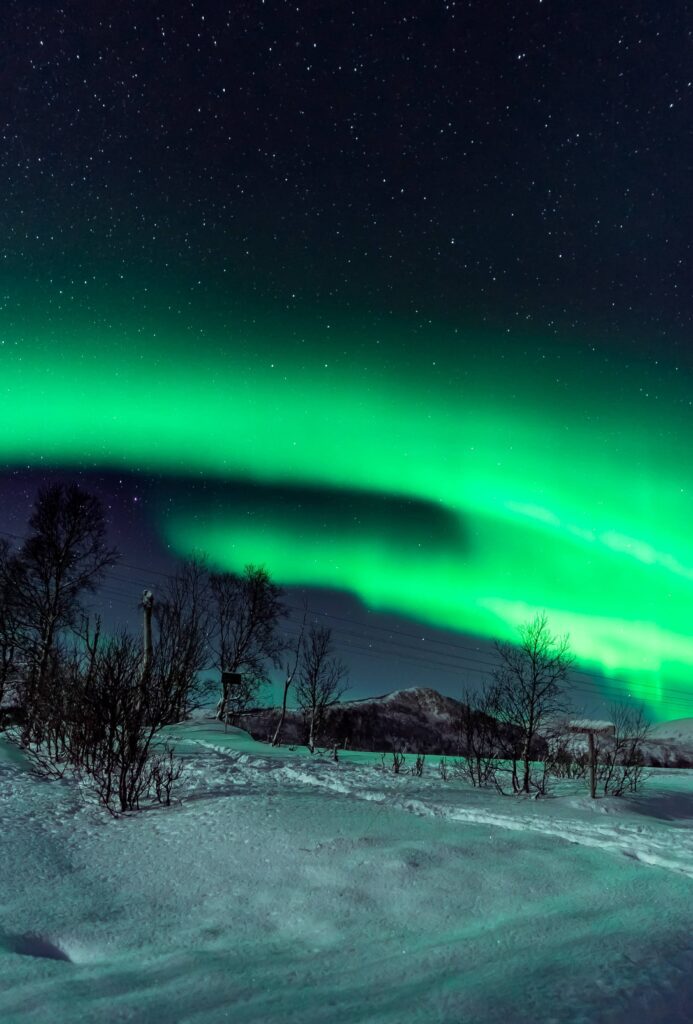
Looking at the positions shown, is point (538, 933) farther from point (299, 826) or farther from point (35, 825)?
point (35, 825)

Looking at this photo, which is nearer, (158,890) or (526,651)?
(158,890)

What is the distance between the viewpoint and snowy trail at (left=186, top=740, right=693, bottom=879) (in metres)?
8.25

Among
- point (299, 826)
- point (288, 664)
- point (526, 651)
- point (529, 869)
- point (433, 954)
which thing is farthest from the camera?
point (288, 664)

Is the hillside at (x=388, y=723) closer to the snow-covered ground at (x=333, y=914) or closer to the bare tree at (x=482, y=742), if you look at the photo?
the bare tree at (x=482, y=742)

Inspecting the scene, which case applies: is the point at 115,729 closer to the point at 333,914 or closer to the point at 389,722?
the point at 333,914

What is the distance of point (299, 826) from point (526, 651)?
14.1 metres

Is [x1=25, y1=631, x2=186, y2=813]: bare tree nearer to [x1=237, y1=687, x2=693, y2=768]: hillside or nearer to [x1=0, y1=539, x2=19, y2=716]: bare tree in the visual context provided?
[x1=0, y1=539, x2=19, y2=716]: bare tree

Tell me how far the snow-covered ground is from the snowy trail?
7 cm

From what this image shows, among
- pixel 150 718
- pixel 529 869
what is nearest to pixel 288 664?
pixel 150 718

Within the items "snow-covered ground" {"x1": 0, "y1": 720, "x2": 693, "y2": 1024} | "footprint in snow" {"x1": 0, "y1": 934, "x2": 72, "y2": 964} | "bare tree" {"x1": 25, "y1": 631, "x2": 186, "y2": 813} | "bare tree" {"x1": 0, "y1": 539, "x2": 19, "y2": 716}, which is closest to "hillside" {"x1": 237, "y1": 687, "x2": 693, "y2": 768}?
"bare tree" {"x1": 0, "y1": 539, "x2": 19, "y2": 716}

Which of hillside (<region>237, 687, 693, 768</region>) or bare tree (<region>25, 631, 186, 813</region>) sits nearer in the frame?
bare tree (<region>25, 631, 186, 813</region>)

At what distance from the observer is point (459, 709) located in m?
37.9

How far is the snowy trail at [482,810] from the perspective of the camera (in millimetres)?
8250

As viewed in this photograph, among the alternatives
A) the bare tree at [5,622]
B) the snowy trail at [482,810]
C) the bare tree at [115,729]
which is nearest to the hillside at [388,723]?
the bare tree at [5,622]
